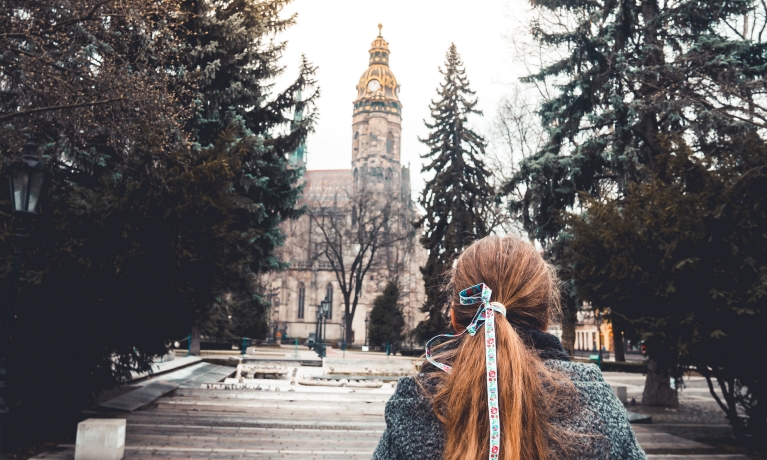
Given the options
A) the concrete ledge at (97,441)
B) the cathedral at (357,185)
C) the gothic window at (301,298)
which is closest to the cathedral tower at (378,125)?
the cathedral at (357,185)

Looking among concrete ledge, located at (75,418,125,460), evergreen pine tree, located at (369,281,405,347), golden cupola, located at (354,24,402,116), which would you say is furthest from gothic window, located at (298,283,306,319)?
concrete ledge, located at (75,418,125,460)

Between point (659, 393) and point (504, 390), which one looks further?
point (659, 393)

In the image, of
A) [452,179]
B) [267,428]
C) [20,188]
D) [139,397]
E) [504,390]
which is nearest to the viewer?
[504,390]

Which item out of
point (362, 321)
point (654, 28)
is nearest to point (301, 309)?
point (362, 321)

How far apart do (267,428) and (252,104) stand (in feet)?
35.4

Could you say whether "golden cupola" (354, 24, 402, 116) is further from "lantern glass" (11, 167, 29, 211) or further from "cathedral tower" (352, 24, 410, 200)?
"lantern glass" (11, 167, 29, 211)

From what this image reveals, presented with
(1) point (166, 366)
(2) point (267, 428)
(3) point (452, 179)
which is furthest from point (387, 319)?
(2) point (267, 428)

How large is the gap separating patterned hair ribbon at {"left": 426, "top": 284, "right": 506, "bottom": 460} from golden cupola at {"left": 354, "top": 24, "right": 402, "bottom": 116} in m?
85.0

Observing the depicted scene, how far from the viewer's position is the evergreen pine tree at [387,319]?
44.3 m

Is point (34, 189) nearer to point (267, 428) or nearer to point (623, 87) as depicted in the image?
point (267, 428)

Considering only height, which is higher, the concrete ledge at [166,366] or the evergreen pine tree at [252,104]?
the evergreen pine tree at [252,104]

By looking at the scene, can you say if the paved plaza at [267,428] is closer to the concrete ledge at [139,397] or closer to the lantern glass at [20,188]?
the concrete ledge at [139,397]

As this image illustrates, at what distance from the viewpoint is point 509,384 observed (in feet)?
5.47

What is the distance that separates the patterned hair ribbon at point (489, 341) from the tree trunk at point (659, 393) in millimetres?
14656
